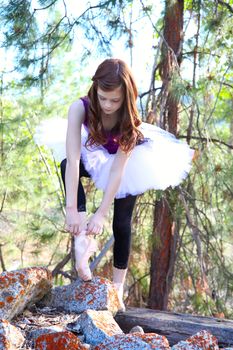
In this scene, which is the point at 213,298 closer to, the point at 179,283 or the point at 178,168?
the point at 179,283

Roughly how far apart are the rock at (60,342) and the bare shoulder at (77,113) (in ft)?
2.98

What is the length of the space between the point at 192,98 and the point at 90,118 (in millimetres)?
1243

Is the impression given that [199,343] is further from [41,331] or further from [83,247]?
[83,247]

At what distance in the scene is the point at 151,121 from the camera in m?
3.68

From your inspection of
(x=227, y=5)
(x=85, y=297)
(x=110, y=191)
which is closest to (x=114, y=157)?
(x=110, y=191)

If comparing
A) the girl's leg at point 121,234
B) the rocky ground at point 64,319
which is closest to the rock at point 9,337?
the rocky ground at point 64,319

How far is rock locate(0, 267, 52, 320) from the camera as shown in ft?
7.39

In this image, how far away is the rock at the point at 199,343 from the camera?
6.34 feet

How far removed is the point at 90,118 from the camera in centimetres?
245

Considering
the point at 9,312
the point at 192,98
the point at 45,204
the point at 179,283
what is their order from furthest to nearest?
the point at 45,204 → the point at 179,283 → the point at 192,98 → the point at 9,312

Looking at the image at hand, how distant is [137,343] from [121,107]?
38.9 inches

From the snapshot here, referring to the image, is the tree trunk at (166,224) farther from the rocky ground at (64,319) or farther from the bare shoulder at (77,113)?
the rocky ground at (64,319)

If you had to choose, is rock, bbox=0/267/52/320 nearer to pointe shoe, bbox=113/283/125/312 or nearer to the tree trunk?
pointe shoe, bbox=113/283/125/312

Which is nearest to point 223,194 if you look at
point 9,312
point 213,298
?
point 213,298
